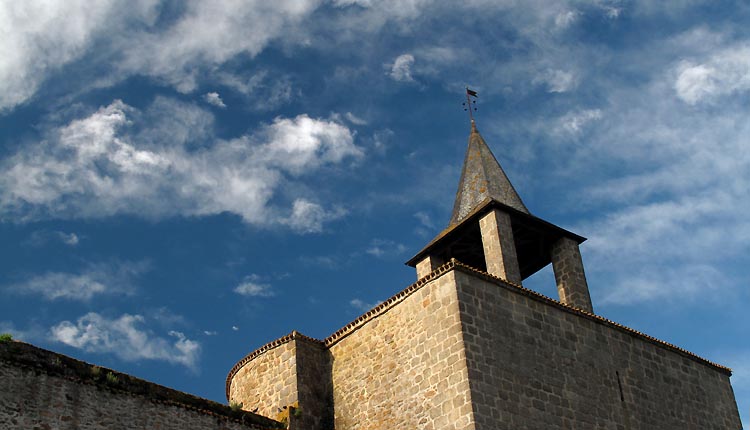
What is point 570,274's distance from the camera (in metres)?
19.6

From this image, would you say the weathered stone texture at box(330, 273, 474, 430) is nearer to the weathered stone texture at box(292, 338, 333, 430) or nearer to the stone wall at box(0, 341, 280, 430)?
the weathered stone texture at box(292, 338, 333, 430)

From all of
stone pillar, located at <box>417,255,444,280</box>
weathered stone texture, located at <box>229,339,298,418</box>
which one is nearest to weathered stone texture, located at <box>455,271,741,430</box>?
stone pillar, located at <box>417,255,444,280</box>

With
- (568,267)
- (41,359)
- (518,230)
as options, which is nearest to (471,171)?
(518,230)

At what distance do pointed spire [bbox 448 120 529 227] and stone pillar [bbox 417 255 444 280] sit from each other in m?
1.04

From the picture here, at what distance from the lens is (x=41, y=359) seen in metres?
13.0

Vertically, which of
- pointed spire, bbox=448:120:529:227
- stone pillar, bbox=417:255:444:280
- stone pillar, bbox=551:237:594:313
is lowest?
stone pillar, bbox=551:237:594:313

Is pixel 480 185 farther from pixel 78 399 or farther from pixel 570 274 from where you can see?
pixel 78 399

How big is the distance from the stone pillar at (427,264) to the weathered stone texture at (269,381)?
430 cm

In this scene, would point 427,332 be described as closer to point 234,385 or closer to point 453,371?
point 453,371

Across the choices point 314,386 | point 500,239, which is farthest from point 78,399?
point 500,239

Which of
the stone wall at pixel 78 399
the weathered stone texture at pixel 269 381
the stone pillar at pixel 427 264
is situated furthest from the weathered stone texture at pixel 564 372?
the stone wall at pixel 78 399

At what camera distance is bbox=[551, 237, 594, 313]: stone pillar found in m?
19.2

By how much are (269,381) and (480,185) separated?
7.59m

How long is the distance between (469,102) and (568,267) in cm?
651
